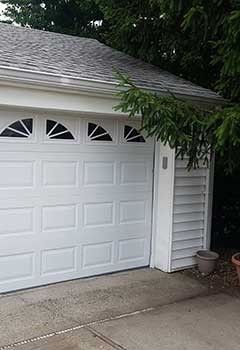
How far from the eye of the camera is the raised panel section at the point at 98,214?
5.68 metres

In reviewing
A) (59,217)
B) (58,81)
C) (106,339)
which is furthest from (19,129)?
(106,339)

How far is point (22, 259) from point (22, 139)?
1.44 meters

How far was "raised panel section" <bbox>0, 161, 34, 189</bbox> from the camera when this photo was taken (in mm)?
4905

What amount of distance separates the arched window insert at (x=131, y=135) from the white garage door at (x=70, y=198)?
1cm

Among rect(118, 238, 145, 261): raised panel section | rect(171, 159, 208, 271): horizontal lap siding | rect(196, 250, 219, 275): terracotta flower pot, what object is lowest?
rect(196, 250, 219, 275): terracotta flower pot

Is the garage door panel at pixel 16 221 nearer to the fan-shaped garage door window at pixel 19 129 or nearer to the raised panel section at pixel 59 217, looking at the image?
the raised panel section at pixel 59 217

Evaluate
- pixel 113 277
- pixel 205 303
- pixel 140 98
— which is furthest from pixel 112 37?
pixel 205 303

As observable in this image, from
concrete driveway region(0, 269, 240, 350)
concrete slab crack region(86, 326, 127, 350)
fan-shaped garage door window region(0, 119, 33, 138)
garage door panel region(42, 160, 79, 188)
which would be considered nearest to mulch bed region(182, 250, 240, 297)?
concrete driveway region(0, 269, 240, 350)

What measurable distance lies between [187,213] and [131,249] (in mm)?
956

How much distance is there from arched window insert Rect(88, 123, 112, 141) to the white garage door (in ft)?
0.04

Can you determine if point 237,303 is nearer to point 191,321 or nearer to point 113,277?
point 191,321

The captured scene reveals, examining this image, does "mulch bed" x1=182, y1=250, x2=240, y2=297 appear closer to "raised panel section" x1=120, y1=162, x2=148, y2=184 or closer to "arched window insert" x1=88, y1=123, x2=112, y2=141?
"raised panel section" x1=120, y1=162, x2=148, y2=184

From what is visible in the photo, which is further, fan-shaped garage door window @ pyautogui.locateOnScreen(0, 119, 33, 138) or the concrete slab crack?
fan-shaped garage door window @ pyautogui.locateOnScreen(0, 119, 33, 138)

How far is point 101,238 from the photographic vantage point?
5840 millimetres
